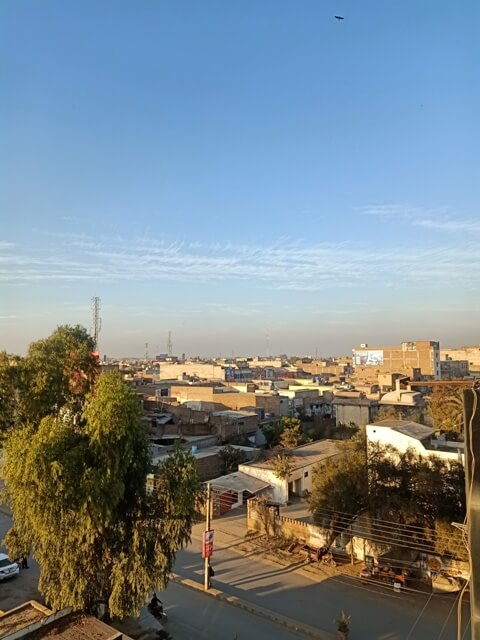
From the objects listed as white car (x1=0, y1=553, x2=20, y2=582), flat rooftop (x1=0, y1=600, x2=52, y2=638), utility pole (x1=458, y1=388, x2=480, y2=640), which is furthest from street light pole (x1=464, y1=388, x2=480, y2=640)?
white car (x1=0, y1=553, x2=20, y2=582)

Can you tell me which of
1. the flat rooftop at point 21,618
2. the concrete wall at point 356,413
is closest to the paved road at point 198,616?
the flat rooftop at point 21,618

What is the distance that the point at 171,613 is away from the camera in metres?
14.4

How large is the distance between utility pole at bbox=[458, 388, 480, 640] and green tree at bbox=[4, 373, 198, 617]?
8.26m

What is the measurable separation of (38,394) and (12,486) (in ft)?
8.49

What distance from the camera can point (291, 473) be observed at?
27156mm

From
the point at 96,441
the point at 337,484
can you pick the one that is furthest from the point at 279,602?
the point at 96,441

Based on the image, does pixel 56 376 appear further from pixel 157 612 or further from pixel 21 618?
pixel 157 612

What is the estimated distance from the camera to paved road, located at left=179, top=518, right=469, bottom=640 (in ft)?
46.0

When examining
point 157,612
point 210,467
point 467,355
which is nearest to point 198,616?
point 157,612

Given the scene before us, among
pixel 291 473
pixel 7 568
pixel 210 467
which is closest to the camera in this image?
pixel 7 568

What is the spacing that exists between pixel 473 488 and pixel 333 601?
14.0m

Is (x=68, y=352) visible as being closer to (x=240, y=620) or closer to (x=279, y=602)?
(x=240, y=620)

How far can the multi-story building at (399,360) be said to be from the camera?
283 feet

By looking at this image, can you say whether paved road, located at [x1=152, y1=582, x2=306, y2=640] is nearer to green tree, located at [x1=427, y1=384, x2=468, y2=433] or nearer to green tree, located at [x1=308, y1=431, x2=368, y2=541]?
green tree, located at [x1=308, y1=431, x2=368, y2=541]
